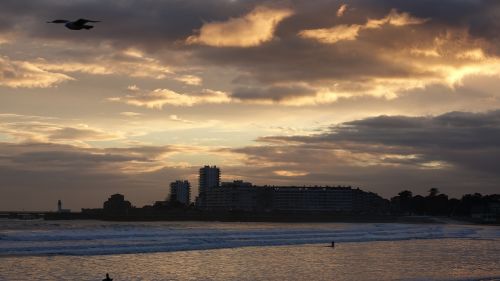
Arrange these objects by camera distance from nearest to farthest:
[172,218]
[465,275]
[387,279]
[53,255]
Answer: [387,279]
[465,275]
[53,255]
[172,218]

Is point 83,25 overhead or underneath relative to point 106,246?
overhead

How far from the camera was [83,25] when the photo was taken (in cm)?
2028

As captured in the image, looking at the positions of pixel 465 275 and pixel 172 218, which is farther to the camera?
pixel 172 218

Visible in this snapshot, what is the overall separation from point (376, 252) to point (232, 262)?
48.7 ft

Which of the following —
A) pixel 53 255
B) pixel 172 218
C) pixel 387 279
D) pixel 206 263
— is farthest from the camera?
pixel 172 218

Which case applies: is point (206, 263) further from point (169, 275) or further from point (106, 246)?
point (106, 246)

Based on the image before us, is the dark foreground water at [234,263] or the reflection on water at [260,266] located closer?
the reflection on water at [260,266]

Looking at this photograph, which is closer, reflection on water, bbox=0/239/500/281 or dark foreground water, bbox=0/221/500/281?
reflection on water, bbox=0/239/500/281

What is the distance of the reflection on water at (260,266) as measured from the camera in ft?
106

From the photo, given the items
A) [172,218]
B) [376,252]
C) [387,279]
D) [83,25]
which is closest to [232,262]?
[387,279]

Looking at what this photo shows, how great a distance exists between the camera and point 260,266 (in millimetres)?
37469

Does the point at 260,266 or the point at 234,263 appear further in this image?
the point at 234,263

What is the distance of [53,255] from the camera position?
143 feet

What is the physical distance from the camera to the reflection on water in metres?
32.3
